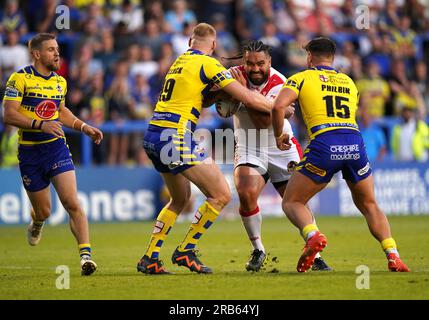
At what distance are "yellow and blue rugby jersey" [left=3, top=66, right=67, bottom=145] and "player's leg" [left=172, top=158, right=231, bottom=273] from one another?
1949mm

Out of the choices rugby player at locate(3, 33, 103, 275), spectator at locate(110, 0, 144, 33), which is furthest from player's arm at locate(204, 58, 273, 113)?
spectator at locate(110, 0, 144, 33)

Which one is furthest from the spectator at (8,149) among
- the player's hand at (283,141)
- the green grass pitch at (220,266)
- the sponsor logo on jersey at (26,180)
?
the player's hand at (283,141)

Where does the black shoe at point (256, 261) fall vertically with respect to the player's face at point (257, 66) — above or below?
below

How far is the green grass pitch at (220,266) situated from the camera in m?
8.38

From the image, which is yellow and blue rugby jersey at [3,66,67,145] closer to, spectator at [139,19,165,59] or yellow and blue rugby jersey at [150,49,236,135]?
yellow and blue rugby jersey at [150,49,236,135]

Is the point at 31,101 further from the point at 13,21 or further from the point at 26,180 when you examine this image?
the point at 13,21

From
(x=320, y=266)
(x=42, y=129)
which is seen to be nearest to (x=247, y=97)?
(x=320, y=266)

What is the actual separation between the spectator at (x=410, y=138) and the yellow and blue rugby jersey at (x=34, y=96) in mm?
12290

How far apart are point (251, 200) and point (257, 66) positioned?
1585mm

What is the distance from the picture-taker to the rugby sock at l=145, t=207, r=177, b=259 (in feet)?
32.9

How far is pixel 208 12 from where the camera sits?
23.3 meters

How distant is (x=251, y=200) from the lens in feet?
35.3

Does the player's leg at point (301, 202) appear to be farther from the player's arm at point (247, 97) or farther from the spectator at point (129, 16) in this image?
the spectator at point (129, 16)
